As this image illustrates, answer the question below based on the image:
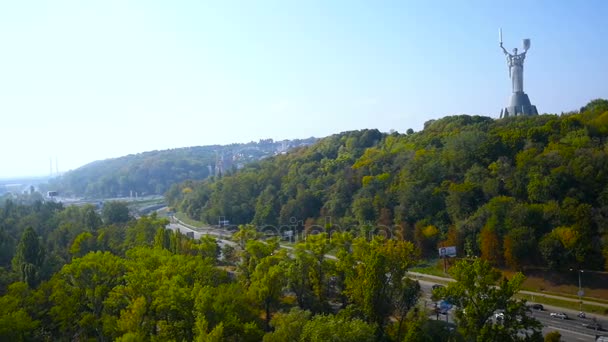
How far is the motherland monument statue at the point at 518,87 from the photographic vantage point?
41875mm

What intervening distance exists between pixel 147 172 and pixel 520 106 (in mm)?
72336

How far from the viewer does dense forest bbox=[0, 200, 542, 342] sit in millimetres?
13766

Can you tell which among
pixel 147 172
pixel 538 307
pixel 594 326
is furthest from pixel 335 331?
pixel 147 172

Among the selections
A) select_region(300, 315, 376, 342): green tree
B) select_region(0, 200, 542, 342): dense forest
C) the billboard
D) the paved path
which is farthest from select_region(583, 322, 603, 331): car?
select_region(300, 315, 376, 342): green tree

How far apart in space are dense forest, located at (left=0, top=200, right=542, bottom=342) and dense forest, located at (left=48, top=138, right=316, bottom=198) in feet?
191

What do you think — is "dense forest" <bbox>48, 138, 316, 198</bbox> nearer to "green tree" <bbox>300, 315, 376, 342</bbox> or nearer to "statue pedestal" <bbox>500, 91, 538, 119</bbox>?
"statue pedestal" <bbox>500, 91, 538, 119</bbox>

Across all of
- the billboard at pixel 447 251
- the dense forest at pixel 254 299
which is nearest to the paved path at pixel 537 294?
the billboard at pixel 447 251

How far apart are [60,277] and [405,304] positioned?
13.7m

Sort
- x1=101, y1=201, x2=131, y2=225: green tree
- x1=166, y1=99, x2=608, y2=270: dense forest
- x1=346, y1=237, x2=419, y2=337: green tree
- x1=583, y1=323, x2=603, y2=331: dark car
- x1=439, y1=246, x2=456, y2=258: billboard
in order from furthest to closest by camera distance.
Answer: x1=101, y1=201, x2=131, y2=225: green tree
x1=439, y1=246, x2=456, y2=258: billboard
x1=166, y1=99, x2=608, y2=270: dense forest
x1=583, y1=323, x2=603, y2=331: dark car
x1=346, y1=237, x2=419, y2=337: green tree

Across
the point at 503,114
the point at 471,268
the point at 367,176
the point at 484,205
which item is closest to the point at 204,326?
the point at 471,268

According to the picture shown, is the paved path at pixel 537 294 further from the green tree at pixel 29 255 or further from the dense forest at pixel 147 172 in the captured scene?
the dense forest at pixel 147 172

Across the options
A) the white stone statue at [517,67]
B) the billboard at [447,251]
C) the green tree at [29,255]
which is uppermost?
the white stone statue at [517,67]

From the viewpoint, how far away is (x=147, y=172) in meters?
96.1

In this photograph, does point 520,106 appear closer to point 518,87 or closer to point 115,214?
point 518,87
